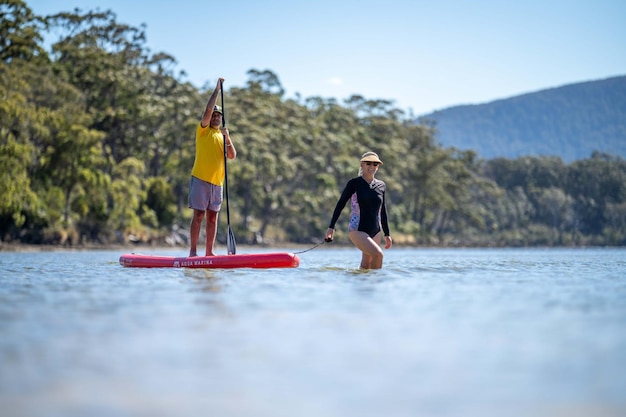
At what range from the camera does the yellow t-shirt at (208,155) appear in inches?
530

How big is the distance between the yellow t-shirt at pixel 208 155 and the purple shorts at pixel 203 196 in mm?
83

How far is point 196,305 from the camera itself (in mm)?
7387

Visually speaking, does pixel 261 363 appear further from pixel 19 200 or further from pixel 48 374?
pixel 19 200

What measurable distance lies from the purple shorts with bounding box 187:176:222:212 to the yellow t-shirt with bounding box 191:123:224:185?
8cm

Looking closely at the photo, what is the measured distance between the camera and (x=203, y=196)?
1343cm

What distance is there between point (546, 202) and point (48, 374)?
4723 inches

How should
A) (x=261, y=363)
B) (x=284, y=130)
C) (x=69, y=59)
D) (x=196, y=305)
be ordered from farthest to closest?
(x=284, y=130), (x=69, y=59), (x=196, y=305), (x=261, y=363)

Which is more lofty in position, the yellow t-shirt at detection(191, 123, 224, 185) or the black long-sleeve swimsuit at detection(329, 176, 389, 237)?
the yellow t-shirt at detection(191, 123, 224, 185)

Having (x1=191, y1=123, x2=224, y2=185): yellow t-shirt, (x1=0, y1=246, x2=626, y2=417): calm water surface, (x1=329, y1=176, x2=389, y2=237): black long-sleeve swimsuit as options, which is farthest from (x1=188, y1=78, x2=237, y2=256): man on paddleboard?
(x1=0, y1=246, x2=626, y2=417): calm water surface

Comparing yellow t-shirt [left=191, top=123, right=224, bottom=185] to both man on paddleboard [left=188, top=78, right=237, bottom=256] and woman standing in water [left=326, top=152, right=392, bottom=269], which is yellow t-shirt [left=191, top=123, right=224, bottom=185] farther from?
woman standing in water [left=326, top=152, right=392, bottom=269]

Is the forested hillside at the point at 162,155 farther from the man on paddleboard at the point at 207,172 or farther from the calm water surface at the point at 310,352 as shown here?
the calm water surface at the point at 310,352

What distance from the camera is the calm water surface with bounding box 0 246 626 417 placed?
12.9ft

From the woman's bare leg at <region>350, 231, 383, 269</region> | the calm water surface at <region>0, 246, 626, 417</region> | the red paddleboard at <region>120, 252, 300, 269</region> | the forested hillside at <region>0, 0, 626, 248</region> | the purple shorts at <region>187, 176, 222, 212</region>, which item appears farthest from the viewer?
the forested hillside at <region>0, 0, 626, 248</region>

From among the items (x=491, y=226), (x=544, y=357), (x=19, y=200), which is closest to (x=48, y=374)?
(x=544, y=357)
